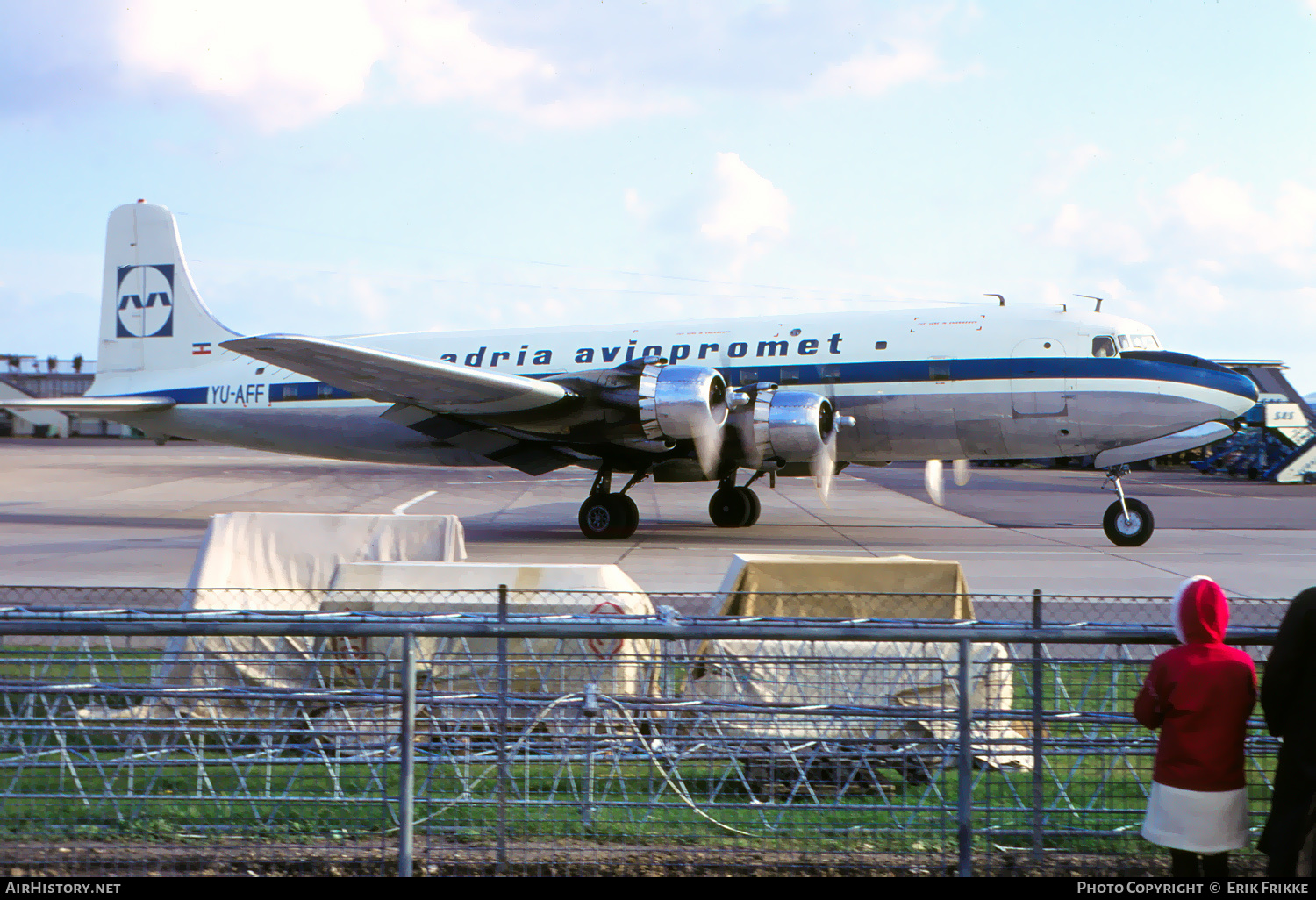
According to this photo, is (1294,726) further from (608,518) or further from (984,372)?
(608,518)

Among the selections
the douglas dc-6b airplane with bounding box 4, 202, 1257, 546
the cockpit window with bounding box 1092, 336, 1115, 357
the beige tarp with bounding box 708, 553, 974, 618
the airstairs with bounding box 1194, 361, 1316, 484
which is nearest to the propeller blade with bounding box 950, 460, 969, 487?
the douglas dc-6b airplane with bounding box 4, 202, 1257, 546

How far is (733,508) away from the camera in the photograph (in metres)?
18.8

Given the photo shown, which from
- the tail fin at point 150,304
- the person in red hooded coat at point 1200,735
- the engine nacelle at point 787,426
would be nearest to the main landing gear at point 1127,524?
the engine nacelle at point 787,426

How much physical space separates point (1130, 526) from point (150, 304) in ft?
61.3

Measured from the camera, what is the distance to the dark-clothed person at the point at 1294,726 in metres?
3.27

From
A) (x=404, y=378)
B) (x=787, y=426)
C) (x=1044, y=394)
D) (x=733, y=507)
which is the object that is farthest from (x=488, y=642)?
(x=733, y=507)

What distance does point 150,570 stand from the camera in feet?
40.7

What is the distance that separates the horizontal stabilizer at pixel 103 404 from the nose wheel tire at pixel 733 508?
1086 centimetres

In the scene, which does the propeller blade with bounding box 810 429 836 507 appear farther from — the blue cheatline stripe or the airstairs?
the airstairs

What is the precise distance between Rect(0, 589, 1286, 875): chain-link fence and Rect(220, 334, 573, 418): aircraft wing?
10332 millimetres

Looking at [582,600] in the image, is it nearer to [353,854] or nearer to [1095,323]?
[353,854]

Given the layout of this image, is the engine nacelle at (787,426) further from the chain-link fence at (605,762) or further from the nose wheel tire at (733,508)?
the chain-link fence at (605,762)

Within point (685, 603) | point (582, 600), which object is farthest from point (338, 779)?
point (685, 603)

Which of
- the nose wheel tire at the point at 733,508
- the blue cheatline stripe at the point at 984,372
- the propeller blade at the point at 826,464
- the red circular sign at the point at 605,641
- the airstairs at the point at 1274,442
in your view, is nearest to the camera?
the red circular sign at the point at 605,641
